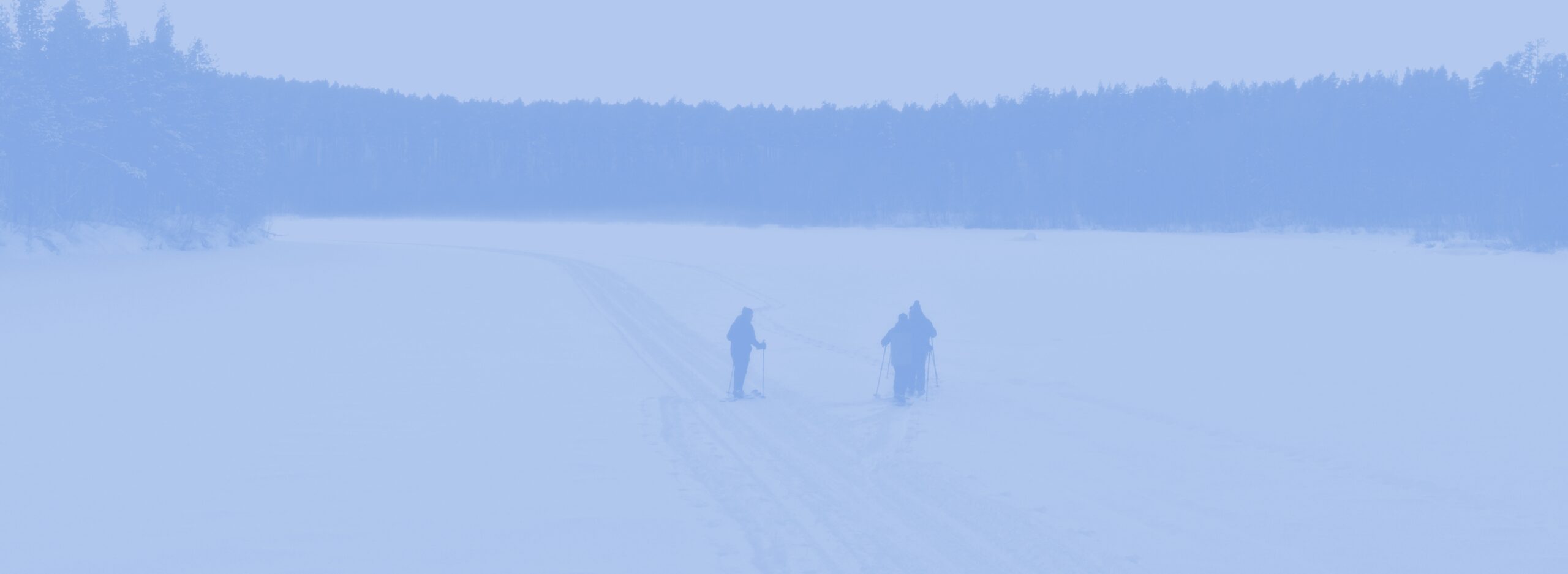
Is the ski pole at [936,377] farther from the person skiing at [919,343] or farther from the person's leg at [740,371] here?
the person's leg at [740,371]

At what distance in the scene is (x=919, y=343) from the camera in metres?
13.5

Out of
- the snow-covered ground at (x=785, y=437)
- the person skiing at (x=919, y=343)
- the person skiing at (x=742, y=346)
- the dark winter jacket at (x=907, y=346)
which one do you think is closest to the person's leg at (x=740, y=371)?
the person skiing at (x=742, y=346)

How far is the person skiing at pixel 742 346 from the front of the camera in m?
13.5

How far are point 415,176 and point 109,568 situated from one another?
12693 centimetres

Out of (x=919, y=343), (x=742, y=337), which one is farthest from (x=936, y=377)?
(x=742, y=337)

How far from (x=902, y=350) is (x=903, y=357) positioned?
3.5 inches

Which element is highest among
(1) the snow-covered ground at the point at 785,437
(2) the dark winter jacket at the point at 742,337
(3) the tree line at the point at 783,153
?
(3) the tree line at the point at 783,153

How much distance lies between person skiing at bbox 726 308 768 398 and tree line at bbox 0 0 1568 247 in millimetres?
37136

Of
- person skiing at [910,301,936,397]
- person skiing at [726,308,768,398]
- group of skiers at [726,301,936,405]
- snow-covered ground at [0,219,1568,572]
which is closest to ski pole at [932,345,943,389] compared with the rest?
snow-covered ground at [0,219,1568,572]

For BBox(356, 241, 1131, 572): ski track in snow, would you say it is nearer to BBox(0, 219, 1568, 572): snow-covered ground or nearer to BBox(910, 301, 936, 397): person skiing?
BBox(0, 219, 1568, 572): snow-covered ground

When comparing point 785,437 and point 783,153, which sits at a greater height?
point 783,153

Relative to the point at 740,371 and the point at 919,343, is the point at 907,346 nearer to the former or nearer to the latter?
the point at 919,343

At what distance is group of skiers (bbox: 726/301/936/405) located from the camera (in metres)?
13.5

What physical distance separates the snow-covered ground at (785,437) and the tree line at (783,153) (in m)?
24.9
